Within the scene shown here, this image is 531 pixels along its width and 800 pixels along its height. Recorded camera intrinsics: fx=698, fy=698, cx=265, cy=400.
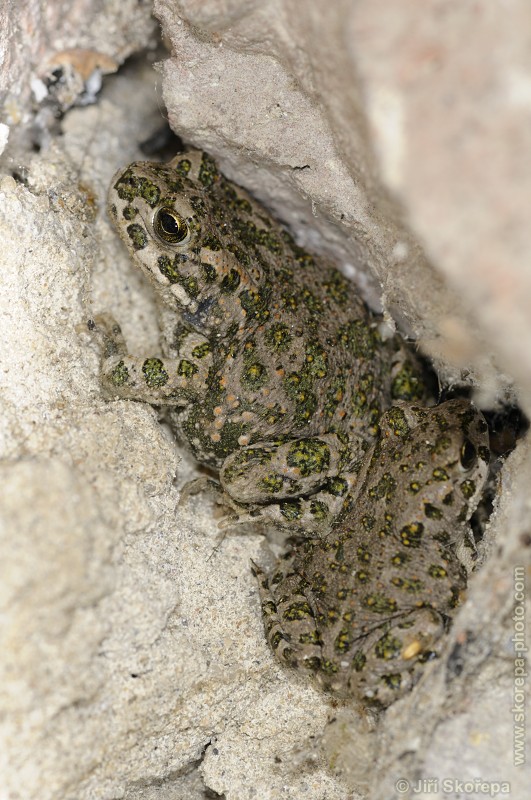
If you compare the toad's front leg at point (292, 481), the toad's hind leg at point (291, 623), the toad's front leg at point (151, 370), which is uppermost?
the toad's front leg at point (151, 370)

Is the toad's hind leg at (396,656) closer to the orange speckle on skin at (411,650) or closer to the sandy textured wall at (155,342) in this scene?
the orange speckle on skin at (411,650)

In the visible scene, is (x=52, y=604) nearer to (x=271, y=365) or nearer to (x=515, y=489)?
(x=271, y=365)

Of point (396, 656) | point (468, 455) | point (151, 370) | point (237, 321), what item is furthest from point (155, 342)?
point (396, 656)

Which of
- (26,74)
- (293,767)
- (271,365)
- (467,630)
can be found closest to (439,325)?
(271,365)

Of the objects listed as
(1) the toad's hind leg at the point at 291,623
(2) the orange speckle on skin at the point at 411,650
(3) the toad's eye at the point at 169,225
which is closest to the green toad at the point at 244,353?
(3) the toad's eye at the point at 169,225

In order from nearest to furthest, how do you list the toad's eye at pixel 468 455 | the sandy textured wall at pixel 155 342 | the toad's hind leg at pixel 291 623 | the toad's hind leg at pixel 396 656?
the sandy textured wall at pixel 155 342 < the toad's hind leg at pixel 396 656 < the toad's eye at pixel 468 455 < the toad's hind leg at pixel 291 623

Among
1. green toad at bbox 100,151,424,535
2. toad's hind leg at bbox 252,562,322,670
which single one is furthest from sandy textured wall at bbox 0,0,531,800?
green toad at bbox 100,151,424,535

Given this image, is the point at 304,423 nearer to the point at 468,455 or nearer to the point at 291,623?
the point at 468,455
